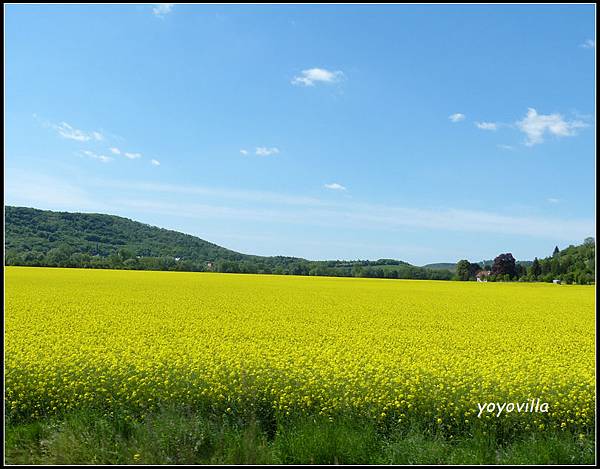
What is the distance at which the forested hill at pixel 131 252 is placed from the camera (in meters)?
25.3

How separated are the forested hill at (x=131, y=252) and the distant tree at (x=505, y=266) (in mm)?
3684

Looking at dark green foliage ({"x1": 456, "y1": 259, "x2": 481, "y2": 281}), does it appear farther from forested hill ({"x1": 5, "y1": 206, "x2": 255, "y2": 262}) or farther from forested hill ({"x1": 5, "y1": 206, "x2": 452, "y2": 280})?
forested hill ({"x1": 5, "y1": 206, "x2": 255, "y2": 262})

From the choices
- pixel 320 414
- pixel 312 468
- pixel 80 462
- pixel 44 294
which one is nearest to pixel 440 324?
pixel 320 414

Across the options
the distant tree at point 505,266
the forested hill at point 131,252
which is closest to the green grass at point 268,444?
the forested hill at point 131,252

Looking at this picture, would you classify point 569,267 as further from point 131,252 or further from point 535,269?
point 131,252

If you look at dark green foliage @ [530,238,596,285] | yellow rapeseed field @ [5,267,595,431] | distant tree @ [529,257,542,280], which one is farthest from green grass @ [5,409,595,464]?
distant tree @ [529,257,542,280]

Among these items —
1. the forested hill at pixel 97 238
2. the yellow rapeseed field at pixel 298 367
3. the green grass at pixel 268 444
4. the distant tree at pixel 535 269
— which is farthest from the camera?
the distant tree at pixel 535 269

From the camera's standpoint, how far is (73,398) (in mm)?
5637

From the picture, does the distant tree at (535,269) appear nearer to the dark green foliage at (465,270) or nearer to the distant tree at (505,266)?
the distant tree at (505,266)

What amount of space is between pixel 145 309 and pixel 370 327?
639 cm

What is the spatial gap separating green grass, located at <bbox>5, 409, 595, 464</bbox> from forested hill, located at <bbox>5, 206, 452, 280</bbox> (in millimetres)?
19862

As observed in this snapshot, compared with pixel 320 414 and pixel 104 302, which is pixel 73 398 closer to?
pixel 320 414

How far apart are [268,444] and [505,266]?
1476 inches

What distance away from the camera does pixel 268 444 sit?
493cm
